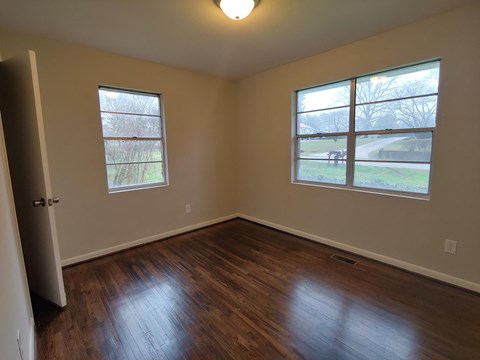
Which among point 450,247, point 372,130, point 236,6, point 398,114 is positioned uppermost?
point 236,6

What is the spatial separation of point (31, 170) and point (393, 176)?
3382mm

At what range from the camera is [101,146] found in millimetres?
2865

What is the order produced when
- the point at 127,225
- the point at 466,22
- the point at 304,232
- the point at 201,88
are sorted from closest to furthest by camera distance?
the point at 466,22
the point at 127,225
the point at 304,232
the point at 201,88

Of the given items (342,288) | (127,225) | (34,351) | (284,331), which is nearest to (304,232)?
(342,288)

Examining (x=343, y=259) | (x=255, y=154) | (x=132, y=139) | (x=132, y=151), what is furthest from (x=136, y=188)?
(x=343, y=259)

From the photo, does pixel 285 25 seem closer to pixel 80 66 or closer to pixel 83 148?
pixel 80 66

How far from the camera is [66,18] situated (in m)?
2.08

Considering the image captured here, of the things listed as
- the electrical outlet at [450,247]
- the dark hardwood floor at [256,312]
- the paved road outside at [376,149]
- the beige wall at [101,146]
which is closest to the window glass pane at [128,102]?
the beige wall at [101,146]

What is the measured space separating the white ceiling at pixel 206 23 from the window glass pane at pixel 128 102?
48 cm

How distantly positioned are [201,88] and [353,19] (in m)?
2.24

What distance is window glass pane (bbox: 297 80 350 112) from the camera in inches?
115

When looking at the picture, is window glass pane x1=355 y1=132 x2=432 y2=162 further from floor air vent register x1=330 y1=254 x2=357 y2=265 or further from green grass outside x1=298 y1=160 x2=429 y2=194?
floor air vent register x1=330 y1=254 x2=357 y2=265

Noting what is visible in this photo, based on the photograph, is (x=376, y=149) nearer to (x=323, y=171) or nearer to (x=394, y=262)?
(x=323, y=171)

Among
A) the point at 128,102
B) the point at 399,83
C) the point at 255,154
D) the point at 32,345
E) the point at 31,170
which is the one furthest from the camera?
the point at 255,154
